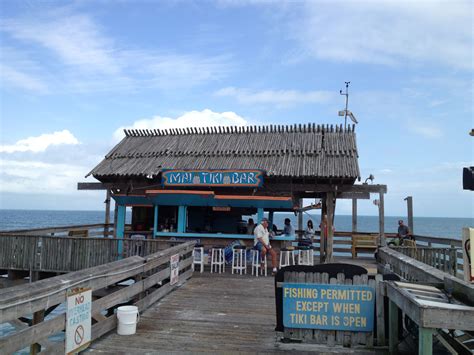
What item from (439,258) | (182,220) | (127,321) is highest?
(182,220)

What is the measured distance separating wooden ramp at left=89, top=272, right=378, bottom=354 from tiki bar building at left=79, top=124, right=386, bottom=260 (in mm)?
4140

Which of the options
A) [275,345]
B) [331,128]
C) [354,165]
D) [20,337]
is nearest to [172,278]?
[275,345]

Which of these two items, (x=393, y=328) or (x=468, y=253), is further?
(x=468, y=253)

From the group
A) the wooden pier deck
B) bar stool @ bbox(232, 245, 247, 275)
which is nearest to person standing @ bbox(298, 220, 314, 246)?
bar stool @ bbox(232, 245, 247, 275)

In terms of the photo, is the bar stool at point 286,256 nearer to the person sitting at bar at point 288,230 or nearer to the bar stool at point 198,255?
the person sitting at bar at point 288,230

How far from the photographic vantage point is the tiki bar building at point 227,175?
13.6 m

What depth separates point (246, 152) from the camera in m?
15.3

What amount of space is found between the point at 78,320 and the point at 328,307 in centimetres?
335

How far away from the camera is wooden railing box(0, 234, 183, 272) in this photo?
11.2 m

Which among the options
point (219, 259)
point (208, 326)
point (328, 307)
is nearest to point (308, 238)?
point (219, 259)

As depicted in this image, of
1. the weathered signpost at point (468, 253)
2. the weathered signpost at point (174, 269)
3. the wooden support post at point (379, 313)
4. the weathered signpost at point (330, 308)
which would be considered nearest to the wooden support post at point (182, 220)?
the weathered signpost at point (174, 269)

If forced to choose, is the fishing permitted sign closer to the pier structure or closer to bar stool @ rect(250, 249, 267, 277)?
the pier structure

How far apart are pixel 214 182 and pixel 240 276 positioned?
326 centimetres

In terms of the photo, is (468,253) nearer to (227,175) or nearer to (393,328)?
(393,328)
